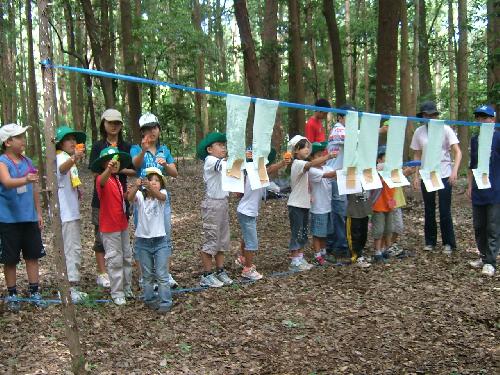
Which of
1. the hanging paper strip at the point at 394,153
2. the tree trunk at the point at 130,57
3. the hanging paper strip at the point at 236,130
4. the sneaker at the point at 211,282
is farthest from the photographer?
the tree trunk at the point at 130,57

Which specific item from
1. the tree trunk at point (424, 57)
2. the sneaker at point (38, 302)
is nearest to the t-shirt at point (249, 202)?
the sneaker at point (38, 302)

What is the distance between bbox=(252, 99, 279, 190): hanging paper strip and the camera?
502cm

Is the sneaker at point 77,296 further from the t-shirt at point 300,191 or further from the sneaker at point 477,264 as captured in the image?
the sneaker at point 477,264

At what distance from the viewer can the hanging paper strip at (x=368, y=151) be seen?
5.61 meters

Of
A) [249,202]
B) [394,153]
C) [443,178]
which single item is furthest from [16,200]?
[443,178]

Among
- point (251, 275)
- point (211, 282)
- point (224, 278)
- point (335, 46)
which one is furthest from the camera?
point (335, 46)

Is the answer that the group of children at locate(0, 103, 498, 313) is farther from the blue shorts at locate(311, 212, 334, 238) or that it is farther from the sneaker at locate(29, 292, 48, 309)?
the blue shorts at locate(311, 212, 334, 238)

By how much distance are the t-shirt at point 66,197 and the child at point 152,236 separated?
70 centimetres

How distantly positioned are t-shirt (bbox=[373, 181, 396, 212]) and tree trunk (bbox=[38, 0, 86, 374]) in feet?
14.5

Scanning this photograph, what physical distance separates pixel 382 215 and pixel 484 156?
149cm

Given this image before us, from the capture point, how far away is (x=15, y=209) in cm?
537

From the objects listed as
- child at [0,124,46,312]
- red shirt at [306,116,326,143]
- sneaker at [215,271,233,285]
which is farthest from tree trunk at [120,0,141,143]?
child at [0,124,46,312]

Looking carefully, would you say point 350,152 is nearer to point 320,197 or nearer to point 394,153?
point 394,153

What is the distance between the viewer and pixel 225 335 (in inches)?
193
